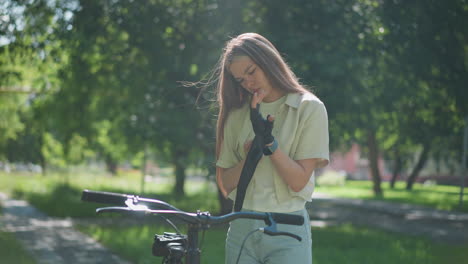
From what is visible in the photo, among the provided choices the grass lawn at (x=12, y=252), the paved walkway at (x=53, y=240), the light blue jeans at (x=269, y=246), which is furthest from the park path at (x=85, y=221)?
the light blue jeans at (x=269, y=246)

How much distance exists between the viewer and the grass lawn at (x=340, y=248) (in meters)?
8.12

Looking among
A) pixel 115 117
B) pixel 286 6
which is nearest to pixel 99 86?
pixel 115 117

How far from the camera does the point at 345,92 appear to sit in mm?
9602

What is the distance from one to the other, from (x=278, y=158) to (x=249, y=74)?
405 millimetres

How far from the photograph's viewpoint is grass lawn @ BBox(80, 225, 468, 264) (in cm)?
812

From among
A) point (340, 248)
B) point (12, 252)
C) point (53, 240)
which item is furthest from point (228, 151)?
point (53, 240)

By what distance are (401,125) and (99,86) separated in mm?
6984

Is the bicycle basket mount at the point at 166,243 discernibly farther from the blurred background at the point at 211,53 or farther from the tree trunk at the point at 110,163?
the tree trunk at the point at 110,163

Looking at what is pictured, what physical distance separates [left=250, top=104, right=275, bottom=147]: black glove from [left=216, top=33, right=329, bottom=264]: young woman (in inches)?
6.3

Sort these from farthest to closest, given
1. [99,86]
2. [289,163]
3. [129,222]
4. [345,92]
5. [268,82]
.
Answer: [129,222] → [99,86] → [345,92] → [268,82] → [289,163]

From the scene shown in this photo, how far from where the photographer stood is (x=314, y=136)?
7.75 ft

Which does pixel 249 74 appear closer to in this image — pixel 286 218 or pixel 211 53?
pixel 286 218

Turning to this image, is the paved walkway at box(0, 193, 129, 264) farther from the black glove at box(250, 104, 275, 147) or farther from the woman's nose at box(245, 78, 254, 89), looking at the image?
the black glove at box(250, 104, 275, 147)

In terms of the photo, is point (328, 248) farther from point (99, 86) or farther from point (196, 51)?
point (99, 86)
